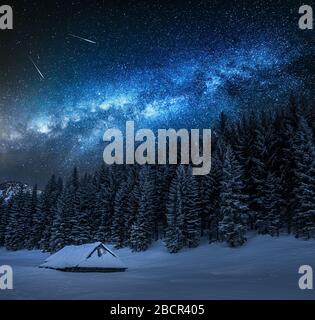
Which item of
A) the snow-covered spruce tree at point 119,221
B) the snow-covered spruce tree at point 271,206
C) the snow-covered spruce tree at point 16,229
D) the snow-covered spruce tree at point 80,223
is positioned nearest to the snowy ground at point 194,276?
the snow-covered spruce tree at point 271,206

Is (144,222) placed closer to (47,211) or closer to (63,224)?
(63,224)

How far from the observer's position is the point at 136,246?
2490 inches

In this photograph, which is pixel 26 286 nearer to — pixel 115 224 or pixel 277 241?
pixel 277 241

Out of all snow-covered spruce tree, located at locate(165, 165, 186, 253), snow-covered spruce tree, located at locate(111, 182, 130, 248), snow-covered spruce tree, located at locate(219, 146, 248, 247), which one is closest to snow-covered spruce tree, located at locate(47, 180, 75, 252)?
snow-covered spruce tree, located at locate(111, 182, 130, 248)

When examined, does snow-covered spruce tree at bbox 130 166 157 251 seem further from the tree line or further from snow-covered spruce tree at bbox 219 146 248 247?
snow-covered spruce tree at bbox 219 146 248 247

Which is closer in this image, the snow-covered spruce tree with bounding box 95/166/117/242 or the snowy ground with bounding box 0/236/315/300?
the snowy ground with bounding box 0/236/315/300

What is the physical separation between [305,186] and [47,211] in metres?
55.1

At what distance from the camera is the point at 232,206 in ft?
178

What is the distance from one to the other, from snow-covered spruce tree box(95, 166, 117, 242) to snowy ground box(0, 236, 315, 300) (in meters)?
9.54

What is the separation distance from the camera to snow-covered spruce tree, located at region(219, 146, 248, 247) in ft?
175

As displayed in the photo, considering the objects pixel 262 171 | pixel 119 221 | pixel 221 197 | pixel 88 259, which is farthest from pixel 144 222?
pixel 88 259

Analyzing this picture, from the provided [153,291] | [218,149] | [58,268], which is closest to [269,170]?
[218,149]

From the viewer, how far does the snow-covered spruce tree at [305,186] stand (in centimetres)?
4891

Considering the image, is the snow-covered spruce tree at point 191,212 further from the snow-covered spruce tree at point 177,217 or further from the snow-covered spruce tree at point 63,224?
the snow-covered spruce tree at point 63,224
